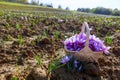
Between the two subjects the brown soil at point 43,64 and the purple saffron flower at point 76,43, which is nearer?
the brown soil at point 43,64

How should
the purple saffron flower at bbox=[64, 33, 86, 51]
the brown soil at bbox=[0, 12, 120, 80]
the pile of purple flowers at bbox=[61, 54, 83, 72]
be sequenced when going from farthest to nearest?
the purple saffron flower at bbox=[64, 33, 86, 51] → the pile of purple flowers at bbox=[61, 54, 83, 72] → the brown soil at bbox=[0, 12, 120, 80]

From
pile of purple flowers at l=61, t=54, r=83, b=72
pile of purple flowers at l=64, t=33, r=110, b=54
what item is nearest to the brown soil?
pile of purple flowers at l=61, t=54, r=83, b=72

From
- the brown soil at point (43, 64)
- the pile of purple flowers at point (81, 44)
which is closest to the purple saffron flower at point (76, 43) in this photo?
the pile of purple flowers at point (81, 44)

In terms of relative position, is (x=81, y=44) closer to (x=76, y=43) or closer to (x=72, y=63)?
(x=76, y=43)

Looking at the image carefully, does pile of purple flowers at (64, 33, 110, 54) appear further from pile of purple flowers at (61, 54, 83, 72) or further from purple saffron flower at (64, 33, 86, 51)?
pile of purple flowers at (61, 54, 83, 72)

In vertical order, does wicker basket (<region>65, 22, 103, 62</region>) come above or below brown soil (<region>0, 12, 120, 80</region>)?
above

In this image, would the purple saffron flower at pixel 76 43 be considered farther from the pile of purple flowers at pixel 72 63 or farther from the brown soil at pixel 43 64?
the brown soil at pixel 43 64

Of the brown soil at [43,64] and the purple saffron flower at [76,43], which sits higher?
the purple saffron flower at [76,43]

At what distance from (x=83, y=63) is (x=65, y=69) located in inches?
9.6

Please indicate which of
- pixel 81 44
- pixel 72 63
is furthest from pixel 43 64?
pixel 81 44

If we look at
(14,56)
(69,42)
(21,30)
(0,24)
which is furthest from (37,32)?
(69,42)

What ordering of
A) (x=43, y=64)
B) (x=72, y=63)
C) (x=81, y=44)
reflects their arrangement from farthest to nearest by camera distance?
(x=43, y=64) < (x=81, y=44) < (x=72, y=63)

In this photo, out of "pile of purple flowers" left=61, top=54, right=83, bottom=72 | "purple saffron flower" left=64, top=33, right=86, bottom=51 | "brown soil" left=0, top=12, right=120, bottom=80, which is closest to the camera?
"brown soil" left=0, top=12, right=120, bottom=80

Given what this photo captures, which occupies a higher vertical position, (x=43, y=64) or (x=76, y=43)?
(x=76, y=43)
